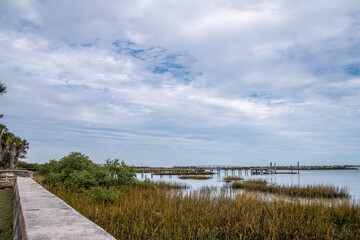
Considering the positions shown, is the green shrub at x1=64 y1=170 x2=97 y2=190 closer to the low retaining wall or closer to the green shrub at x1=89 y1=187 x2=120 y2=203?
the green shrub at x1=89 y1=187 x2=120 y2=203

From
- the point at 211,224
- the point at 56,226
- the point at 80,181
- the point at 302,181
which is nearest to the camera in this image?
the point at 56,226

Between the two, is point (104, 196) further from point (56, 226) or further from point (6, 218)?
point (56, 226)

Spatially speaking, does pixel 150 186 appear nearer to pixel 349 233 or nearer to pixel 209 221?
pixel 209 221

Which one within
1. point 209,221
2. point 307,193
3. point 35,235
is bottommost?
point 307,193

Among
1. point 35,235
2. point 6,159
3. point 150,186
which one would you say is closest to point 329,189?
point 150,186

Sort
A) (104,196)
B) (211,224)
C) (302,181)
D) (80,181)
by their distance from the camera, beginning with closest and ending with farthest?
1. (211,224)
2. (104,196)
3. (80,181)
4. (302,181)

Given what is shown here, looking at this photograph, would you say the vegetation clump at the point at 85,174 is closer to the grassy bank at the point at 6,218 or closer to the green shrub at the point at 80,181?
the green shrub at the point at 80,181

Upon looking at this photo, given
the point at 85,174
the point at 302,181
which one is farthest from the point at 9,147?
the point at 302,181

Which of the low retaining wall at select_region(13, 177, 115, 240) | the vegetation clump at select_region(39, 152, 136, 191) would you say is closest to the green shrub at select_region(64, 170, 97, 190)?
the vegetation clump at select_region(39, 152, 136, 191)

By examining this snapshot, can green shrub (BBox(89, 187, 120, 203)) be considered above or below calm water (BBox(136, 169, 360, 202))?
above

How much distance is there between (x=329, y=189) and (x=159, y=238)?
61.9 feet

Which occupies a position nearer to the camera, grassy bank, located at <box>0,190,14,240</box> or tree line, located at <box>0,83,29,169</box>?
grassy bank, located at <box>0,190,14,240</box>

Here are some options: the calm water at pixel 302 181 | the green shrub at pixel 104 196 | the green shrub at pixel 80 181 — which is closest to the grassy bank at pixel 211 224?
the green shrub at pixel 104 196

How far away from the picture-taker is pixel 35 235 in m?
2.59
